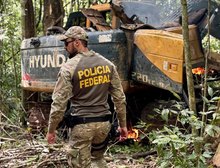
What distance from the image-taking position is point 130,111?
287 inches

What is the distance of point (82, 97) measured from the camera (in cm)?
439

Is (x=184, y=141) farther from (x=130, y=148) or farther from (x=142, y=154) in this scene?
(x=130, y=148)

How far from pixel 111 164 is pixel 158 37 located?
1.99m

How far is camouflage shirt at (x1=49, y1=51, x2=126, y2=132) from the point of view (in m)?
4.25

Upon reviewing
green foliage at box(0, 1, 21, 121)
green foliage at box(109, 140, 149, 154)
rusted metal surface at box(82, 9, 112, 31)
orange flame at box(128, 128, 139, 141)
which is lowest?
green foliage at box(109, 140, 149, 154)

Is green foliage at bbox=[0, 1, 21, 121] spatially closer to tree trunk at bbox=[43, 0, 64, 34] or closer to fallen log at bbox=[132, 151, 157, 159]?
tree trunk at bbox=[43, 0, 64, 34]

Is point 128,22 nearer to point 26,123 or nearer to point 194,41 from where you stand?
point 194,41

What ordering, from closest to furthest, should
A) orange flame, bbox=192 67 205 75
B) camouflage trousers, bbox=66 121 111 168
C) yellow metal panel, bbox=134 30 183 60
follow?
camouflage trousers, bbox=66 121 111 168 < yellow metal panel, bbox=134 30 183 60 < orange flame, bbox=192 67 205 75

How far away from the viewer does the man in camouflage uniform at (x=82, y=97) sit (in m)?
4.27

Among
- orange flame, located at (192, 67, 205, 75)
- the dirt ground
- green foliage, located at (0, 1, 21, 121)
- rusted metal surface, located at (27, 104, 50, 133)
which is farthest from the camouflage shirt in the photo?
green foliage, located at (0, 1, 21, 121)

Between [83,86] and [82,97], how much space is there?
0.39 feet

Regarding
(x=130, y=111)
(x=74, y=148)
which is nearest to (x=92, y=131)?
(x=74, y=148)

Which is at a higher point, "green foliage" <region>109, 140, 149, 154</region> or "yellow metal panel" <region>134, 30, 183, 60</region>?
"yellow metal panel" <region>134, 30, 183, 60</region>

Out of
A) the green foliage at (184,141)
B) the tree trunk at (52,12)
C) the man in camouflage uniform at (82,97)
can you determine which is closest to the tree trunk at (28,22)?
the tree trunk at (52,12)
